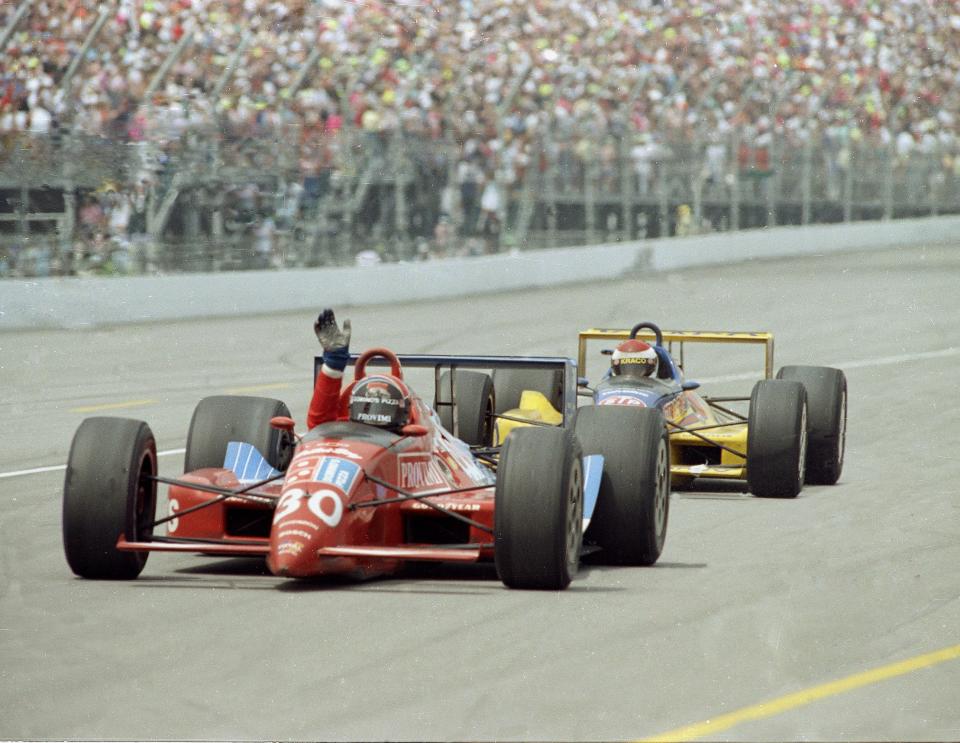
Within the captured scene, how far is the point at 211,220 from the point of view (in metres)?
22.8

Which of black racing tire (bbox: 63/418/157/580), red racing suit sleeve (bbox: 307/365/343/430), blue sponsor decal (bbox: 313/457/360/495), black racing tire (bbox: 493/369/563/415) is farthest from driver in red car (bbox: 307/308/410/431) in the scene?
black racing tire (bbox: 493/369/563/415)

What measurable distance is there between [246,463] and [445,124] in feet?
57.8

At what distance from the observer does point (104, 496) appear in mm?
7484

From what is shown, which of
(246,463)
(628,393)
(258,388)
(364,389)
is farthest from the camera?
(258,388)

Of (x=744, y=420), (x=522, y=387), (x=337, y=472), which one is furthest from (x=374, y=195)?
(x=337, y=472)

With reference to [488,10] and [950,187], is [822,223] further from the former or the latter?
[488,10]

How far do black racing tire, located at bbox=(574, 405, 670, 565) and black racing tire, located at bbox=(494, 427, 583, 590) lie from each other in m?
0.80

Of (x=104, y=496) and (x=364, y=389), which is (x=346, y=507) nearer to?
(x=364, y=389)

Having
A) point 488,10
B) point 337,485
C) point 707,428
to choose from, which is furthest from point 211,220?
point 337,485

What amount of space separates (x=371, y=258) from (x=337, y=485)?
17.6 metres

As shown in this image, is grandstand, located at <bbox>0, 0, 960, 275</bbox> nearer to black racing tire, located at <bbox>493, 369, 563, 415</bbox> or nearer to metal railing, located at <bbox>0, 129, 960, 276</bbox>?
metal railing, located at <bbox>0, 129, 960, 276</bbox>

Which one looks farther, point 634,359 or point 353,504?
point 634,359

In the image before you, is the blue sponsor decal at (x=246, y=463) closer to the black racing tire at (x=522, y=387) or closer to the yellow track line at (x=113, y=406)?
the black racing tire at (x=522, y=387)

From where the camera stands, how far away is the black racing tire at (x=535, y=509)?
727cm
